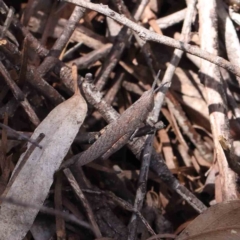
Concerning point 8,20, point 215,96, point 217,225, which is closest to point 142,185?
point 217,225

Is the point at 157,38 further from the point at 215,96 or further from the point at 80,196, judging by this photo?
the point at 80,196

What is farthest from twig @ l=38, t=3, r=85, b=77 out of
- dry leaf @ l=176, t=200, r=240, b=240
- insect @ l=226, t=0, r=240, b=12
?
dry leaf @ l=176, t=200, r=240, b=240

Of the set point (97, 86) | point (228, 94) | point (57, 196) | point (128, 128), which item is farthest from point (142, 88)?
point (57, 196)

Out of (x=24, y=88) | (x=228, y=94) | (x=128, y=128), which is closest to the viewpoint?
(x=128, y=128)

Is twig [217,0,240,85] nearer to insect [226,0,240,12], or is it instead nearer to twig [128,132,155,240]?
insect [226,0,240,12]

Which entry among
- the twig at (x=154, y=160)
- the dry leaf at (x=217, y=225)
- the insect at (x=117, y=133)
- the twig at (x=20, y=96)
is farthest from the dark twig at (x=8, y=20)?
the dry leaf at (x=217, y=225)

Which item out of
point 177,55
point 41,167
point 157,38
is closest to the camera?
point 41,167

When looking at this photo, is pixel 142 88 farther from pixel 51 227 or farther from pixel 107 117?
pixel 51 227
